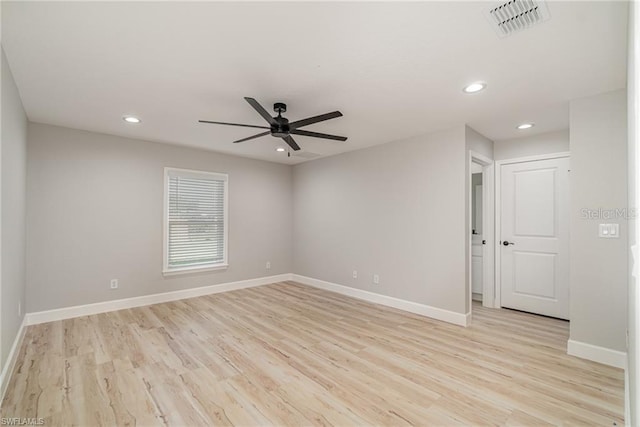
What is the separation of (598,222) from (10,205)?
531 centimetres

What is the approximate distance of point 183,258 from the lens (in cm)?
501

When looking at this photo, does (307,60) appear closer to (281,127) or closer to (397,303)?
(281,127)

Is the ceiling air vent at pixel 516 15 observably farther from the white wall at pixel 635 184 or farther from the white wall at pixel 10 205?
the white wall at pixel 10 205

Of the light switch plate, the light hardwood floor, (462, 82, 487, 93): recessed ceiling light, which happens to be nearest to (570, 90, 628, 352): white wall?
the light switch plate

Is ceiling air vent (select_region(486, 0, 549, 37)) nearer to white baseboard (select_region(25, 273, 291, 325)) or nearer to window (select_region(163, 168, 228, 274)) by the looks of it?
window (select_region(163, 168, 228, 274))

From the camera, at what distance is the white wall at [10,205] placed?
2.28 m

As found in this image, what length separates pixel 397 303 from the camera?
4.43 m

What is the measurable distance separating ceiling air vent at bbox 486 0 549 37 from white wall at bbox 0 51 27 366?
340 cm

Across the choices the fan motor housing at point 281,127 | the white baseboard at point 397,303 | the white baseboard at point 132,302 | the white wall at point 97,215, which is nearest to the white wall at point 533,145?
the white baseboard at point 397,303

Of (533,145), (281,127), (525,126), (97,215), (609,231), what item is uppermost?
(525,126)

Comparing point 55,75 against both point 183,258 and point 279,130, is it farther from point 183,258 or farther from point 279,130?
point 183,258

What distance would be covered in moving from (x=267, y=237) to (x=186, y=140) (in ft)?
8.02

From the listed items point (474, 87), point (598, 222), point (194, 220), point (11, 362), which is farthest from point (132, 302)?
point (598, 222)

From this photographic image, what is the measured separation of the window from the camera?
4855 mm
